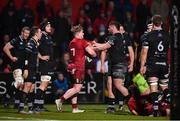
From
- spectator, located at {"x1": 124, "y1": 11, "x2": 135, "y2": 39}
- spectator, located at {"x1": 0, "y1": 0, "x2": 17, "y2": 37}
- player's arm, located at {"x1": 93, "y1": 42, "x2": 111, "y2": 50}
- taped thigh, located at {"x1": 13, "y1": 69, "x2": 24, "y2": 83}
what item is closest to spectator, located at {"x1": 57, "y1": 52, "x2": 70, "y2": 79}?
spectator, located at {"x1": 0, "y1": 0, "x2": 17, "y2": 37}

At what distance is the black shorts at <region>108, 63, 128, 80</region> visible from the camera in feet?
57.5

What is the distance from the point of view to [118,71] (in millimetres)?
17609

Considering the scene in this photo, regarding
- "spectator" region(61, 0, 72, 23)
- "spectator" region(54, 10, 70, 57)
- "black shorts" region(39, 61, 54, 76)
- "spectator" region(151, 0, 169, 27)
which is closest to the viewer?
"black shorts" region(39, 61, 54, 76)

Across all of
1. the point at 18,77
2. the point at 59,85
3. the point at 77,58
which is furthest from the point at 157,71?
the point at 59,85

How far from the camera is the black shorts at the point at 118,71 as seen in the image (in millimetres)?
A: 17513

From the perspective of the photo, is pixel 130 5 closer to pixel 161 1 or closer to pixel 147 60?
pixel 161 1

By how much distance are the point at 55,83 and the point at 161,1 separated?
8041mm

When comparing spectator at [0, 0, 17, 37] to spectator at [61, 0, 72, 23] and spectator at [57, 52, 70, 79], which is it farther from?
spectator at [61, 0, 72, 23]

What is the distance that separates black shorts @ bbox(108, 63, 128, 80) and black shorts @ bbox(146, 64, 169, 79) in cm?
159

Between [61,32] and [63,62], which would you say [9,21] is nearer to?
[61,32]

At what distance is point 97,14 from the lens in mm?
27812

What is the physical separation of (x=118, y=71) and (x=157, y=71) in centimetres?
191

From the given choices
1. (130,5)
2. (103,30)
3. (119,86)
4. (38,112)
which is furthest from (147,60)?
(130,5)

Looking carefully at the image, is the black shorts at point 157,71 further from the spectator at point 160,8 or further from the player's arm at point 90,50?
the spectator at point 160,8
